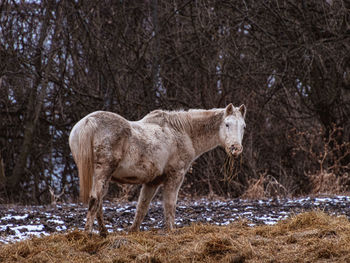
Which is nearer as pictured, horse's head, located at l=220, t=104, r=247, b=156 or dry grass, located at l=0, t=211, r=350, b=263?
dry grass, located at l=0, t=211, r=350, b=263

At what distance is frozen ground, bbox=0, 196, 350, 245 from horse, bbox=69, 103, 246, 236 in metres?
0.83

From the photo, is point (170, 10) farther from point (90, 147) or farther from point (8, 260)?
point (8, 260)

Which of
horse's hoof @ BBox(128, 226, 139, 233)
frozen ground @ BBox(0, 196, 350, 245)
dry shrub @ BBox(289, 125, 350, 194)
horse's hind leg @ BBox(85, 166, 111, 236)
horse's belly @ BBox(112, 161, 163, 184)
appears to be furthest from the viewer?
dry shrub @ BBox(289, 125, 350, 194)

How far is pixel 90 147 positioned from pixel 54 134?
33.5 feet

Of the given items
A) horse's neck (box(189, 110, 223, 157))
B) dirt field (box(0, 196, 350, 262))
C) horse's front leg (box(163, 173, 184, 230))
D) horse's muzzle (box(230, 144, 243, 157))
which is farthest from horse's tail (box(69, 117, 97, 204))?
horse's muzzle (box(230, 144, 243, 157))

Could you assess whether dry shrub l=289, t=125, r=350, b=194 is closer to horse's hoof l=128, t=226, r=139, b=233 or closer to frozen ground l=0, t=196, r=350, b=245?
frozen ground l=0, t=196, r=350, b=245

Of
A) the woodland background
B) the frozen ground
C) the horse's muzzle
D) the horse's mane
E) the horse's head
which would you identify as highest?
the woodland background

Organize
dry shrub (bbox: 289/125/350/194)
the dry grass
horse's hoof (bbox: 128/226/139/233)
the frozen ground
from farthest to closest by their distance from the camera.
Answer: dry shrub (bbox: 289/125/350/194) < the frozen ground < horse's hoof (bbox: 128/226/139/233) < the dry grass

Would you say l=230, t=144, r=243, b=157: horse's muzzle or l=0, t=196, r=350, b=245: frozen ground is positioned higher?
l=230, t=144, r=243, b=157: horse's muzzle

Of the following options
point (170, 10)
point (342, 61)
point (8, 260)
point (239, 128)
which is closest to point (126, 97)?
point (170, 10)

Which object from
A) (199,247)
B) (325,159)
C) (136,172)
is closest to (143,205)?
(136,172)

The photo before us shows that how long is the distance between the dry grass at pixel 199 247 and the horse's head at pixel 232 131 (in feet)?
4.76

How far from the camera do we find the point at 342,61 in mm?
14188

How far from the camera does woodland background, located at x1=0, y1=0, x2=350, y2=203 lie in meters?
13.6
